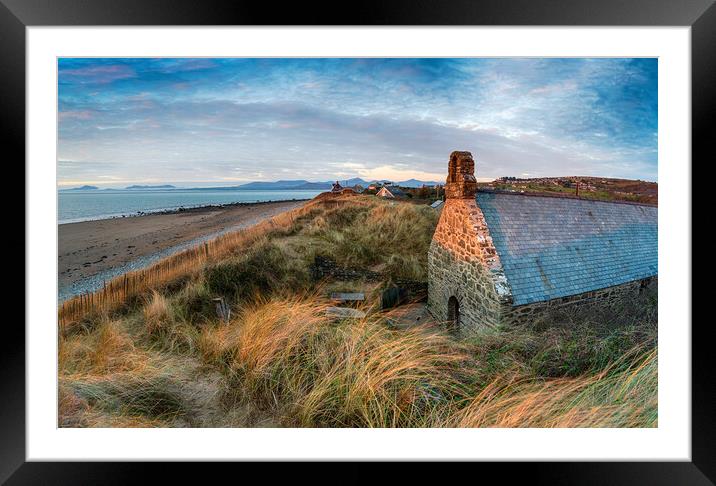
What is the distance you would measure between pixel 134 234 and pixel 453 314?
185 inches

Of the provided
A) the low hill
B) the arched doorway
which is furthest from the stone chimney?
the arched doorway

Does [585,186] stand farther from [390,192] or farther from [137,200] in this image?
[137,200]

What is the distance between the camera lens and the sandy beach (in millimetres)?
3318

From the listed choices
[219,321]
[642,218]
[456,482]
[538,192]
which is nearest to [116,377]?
[219,321]

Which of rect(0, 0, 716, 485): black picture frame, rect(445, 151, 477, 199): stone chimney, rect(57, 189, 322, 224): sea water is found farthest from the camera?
rect(445, 151, 477, 199): stone chimney

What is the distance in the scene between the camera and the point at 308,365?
8.69ft

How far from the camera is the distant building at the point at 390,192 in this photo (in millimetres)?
4625

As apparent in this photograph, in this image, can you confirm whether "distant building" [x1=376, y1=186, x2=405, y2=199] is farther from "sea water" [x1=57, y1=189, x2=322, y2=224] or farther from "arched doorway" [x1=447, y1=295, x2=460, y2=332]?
"arched doorway" [x1=447, y1=295, x2=460, y2=332]

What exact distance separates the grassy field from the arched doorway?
3.24 feet

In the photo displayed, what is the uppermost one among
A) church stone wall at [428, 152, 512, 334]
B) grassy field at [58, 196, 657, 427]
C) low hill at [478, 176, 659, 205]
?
low hill at [478, 176, 659, 205]
